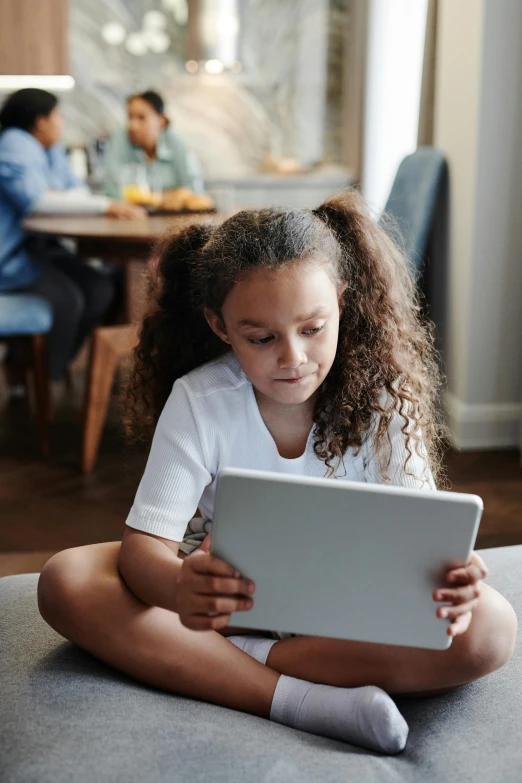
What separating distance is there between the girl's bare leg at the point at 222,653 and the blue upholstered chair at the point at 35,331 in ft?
5.97

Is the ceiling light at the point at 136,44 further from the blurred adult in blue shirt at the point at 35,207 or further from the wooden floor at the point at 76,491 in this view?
the wooden floor at the point at 76,491

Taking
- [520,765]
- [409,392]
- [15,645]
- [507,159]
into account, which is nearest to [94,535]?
[15,645]

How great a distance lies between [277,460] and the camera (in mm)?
1332

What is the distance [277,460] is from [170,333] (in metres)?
0.31

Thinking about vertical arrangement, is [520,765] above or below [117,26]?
below

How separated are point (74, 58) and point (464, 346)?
3.29m

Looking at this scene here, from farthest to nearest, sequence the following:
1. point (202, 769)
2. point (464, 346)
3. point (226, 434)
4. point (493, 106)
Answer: point (464, 346)
point (493, 106)
point (226, 434)
point (202, 769)

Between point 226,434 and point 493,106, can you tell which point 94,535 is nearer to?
point 226,434

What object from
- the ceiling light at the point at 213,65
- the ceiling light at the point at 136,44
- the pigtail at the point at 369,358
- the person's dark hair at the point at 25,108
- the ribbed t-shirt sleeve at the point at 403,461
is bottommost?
the ribbed t-shirt sleeve at the point at 403,461

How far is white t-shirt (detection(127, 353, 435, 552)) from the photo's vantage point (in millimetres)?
1233

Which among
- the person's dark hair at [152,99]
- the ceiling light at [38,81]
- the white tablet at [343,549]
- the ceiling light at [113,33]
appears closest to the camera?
the white tablet at [343,549]

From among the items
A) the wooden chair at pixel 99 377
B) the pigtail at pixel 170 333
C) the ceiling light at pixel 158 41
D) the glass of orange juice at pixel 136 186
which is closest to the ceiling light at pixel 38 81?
the ceiling light at pixel 158 41

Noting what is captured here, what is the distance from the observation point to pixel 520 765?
1.08 meters

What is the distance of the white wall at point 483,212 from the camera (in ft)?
9.03
